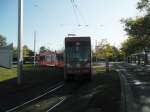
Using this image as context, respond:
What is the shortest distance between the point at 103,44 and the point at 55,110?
303 feet

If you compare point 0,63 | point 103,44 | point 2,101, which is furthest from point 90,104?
point 103,44

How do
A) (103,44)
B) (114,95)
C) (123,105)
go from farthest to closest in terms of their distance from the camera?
(103,44) < (114,95) < (123,105)

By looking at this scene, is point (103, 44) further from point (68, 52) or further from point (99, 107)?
point (99, 107)

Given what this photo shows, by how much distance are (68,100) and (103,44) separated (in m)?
89.1

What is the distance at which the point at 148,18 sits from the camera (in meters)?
48.8

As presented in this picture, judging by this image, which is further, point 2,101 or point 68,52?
point 68,52

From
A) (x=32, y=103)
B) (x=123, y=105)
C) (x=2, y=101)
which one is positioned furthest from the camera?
(x=2, y=101)

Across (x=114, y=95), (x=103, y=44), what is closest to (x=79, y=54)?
(x=114, y=95)

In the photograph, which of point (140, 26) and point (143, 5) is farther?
point (140, 26)

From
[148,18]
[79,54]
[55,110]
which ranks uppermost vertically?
[148,18]

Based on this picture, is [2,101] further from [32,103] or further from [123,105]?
[123,105]

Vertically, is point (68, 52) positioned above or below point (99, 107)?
above

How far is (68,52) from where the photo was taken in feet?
91.9

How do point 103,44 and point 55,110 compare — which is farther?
point 103,44
